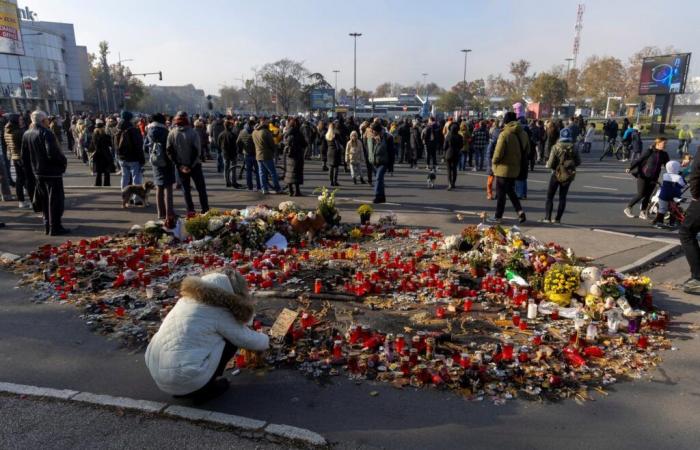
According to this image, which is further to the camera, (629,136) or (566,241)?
(629,136)

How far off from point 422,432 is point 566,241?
19.5 ft

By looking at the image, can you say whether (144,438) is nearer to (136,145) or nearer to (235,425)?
(235,425)

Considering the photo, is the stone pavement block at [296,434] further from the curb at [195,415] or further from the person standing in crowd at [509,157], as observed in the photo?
the person standing in crowd at [509,157]

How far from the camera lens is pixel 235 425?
11.3ft

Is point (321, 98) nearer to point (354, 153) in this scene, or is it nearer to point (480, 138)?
point (480, 138)

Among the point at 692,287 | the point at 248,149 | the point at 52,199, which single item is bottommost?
the point at 692,287

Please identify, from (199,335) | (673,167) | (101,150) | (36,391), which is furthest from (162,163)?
(673,167)

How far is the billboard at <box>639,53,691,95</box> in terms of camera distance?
1266 inches

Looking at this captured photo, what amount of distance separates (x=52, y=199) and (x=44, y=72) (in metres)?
75.2

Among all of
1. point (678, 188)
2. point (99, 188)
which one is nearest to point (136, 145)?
point (99, 188)

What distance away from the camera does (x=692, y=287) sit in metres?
6.02

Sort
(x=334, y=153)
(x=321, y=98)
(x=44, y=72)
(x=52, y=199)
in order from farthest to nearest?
1. (x=321, y=98)
2. (x=44, y=72)
3. (x=334, y=153)
4. (x=52, y=199)

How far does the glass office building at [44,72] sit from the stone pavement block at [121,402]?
64858mm

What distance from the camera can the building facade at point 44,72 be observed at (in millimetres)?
61594
